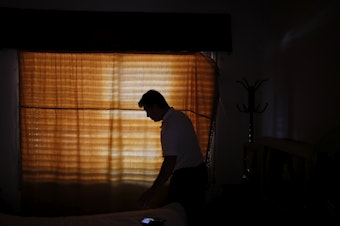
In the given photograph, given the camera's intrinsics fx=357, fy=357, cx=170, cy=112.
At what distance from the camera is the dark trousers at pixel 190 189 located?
2.24 meters

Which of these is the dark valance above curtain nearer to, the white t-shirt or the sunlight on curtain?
the sunlight on curtain

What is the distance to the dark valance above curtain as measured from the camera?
3654 mm

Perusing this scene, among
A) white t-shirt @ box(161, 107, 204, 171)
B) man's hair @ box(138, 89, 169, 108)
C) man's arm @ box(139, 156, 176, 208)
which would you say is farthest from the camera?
man's hair @ box(138, 89, 169, 108)

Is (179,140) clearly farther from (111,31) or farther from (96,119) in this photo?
(111,31)

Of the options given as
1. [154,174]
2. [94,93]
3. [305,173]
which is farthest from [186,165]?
[94,93]

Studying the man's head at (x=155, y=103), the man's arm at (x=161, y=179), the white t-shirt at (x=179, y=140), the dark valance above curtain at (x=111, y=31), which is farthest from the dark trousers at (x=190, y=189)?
the dark valance above curtain at (x=111, y=31)

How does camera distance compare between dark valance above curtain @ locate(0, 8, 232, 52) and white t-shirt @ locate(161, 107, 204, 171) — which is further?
dark valance above curtain @ locate(0, 8, 232, 52)

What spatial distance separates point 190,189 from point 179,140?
1.06 feet

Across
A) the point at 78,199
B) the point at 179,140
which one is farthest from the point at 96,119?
the point at 179,140

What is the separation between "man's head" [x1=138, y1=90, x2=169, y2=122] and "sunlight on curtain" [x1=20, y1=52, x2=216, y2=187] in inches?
51.1

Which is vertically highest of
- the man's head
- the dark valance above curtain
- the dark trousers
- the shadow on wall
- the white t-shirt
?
the dark valance above curtain

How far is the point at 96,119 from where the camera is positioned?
374 centimetres

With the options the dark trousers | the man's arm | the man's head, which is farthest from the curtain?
the man's arm

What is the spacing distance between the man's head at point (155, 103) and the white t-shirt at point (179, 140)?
0.07m
